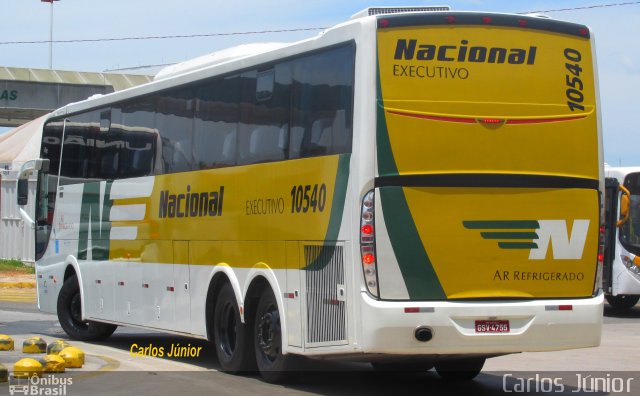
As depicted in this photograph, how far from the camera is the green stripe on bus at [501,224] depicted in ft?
33.8

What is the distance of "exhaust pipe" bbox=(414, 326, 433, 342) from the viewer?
10023 millimetres

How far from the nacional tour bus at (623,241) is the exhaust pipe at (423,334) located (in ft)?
43.5

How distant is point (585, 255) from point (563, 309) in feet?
1.90

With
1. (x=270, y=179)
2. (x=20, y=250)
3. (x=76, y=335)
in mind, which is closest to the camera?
(x=270, y=179)

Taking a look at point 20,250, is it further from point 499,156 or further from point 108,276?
point 499,156

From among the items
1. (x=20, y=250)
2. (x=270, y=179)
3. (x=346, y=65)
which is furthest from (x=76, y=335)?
(x=20, y=250)

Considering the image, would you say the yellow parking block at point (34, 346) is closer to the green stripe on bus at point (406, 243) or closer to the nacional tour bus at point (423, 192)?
the nacional tour bus at point (423, 192)

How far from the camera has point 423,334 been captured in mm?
10039

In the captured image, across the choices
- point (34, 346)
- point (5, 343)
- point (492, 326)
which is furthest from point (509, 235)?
point (5, 343)

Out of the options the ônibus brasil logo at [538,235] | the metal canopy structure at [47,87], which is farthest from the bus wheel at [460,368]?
the metal canopy structure at [47,87]

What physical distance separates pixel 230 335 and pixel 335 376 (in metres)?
1.33

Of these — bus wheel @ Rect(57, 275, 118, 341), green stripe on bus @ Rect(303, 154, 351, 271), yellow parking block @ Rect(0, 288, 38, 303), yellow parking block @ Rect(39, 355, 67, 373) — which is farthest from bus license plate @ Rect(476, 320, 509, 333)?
yellow parking block @ Rect(0, 288, 38, 303)

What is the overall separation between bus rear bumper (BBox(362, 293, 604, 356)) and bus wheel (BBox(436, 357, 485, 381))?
6.62 feet

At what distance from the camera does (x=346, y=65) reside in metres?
10.7
